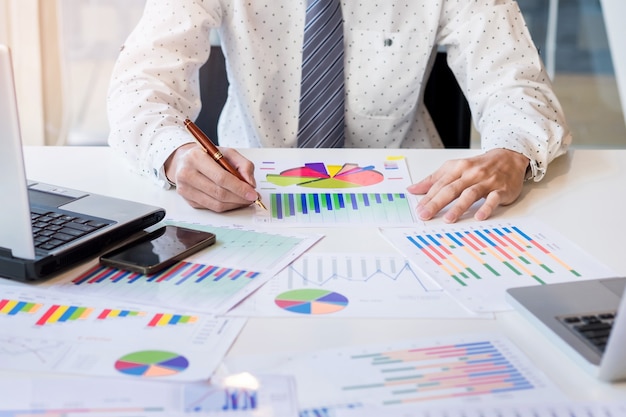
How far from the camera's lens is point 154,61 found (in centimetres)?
144

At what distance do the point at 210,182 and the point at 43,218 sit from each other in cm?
24

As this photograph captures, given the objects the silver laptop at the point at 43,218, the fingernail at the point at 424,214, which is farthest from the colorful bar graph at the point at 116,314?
the fingernail at the point at 424,214

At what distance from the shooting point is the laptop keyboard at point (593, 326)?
0.73 metres

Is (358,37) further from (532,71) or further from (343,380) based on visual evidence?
(343,380)

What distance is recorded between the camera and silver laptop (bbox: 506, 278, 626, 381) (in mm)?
668

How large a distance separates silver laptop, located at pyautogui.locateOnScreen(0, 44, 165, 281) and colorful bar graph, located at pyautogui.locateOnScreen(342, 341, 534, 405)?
0.37 meters

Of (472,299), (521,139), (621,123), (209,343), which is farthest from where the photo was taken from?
(621,123)

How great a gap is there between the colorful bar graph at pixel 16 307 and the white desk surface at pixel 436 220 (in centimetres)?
22

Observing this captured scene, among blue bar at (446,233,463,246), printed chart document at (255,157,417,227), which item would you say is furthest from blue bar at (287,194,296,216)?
blue bar at (446,233,463,246)

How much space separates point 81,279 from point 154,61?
0.65 m

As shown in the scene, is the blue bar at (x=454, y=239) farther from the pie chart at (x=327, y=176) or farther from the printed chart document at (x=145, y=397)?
the printed chart document at (x=145, y=397)

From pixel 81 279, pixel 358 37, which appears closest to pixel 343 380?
pixel 81 279

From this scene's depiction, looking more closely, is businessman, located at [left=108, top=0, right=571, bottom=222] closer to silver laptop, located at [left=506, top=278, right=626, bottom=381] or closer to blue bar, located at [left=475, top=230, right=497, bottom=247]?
blue bar, located at [left=475, top=230, right=497, bottom=247]

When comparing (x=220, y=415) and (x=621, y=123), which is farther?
(x=621, y=123)
